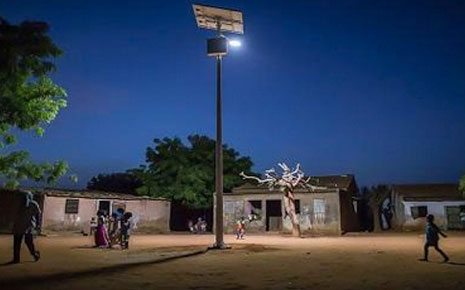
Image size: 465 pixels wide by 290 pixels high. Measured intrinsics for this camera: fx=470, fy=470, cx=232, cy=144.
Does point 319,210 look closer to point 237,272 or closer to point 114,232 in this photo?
point 114,232

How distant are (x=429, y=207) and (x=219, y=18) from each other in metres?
31.9

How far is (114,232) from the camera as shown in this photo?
19.9 meters

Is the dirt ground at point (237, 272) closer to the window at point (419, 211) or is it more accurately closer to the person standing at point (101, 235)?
the person standing at point (101, 235)

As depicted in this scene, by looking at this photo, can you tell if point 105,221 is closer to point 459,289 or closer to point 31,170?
point 31,170

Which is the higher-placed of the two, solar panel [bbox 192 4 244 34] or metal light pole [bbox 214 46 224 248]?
solar panel [bbox 192 4 244 34]

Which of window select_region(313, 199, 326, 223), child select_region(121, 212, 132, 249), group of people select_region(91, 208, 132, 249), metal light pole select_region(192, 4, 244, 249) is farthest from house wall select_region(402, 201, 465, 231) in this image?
child select_region(121, 212, 132, 249)

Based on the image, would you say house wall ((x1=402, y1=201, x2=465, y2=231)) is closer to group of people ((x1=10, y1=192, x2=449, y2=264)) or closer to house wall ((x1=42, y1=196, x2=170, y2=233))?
group of people ((x1=10, y1=192, x2=449, y2=264))

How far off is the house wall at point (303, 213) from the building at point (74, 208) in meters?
6.44

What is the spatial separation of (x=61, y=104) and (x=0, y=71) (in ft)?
6.62

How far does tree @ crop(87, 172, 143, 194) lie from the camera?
183ft

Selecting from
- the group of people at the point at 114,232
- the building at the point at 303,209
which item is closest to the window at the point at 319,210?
the building at the point at 303,209

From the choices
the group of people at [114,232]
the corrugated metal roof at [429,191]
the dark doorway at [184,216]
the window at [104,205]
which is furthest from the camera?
the dark doorway at [184,216]

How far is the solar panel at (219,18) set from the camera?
1877 centimetres

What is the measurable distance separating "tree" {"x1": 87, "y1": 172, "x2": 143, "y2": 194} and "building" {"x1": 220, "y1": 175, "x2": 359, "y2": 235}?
1839cm
